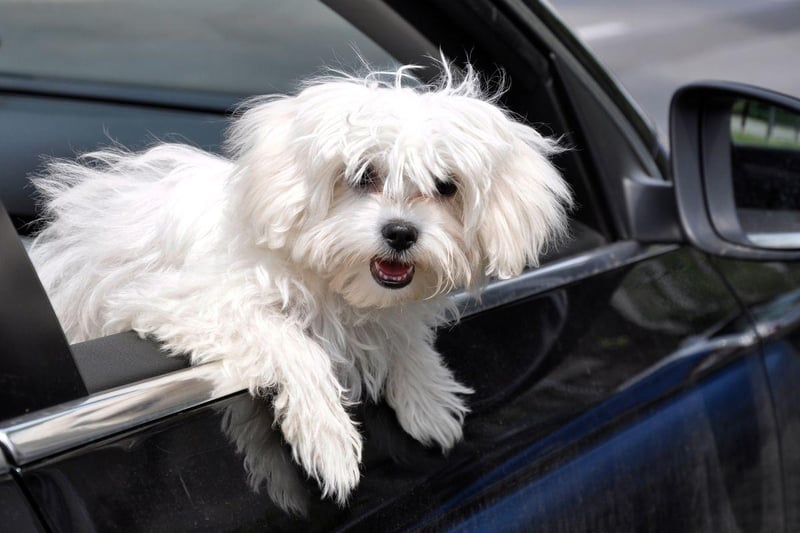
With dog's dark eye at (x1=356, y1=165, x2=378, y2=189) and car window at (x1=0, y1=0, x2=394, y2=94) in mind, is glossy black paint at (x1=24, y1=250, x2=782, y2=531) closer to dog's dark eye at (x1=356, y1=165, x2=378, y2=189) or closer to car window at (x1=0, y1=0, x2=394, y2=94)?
dog's dark eye at (x1=356, y1=165, x2=378, y2=189)

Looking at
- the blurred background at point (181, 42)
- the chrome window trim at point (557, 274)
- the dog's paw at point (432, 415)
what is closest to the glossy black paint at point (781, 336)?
the chrome window trim at point (557, 274)

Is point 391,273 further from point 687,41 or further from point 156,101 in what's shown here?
point 687,41

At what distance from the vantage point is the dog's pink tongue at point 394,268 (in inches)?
89.1

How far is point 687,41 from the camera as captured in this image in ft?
61.7

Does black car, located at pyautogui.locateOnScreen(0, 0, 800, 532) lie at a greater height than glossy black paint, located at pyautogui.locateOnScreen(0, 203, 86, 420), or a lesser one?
lesser

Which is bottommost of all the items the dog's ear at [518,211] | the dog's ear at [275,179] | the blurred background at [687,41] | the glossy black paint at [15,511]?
the blurred background at [687,41]

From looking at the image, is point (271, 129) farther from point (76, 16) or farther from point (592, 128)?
point (76, 16)

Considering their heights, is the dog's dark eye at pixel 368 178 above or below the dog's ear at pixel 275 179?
below

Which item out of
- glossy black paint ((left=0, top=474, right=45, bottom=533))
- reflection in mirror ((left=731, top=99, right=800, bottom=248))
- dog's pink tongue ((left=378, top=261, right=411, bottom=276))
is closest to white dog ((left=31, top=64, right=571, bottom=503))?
dog's pink tongue ((left=378, top=261, right=411, bottom=276))

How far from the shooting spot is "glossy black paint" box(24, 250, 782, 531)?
1670 millimetres

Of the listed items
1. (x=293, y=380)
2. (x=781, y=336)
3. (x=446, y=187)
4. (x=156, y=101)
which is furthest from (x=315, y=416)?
(x=156, y=101)

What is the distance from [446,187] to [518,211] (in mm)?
179

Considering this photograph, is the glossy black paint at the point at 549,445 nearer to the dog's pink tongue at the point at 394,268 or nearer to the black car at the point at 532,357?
the black car at the point at 532,357

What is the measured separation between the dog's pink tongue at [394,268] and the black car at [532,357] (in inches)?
11.2
